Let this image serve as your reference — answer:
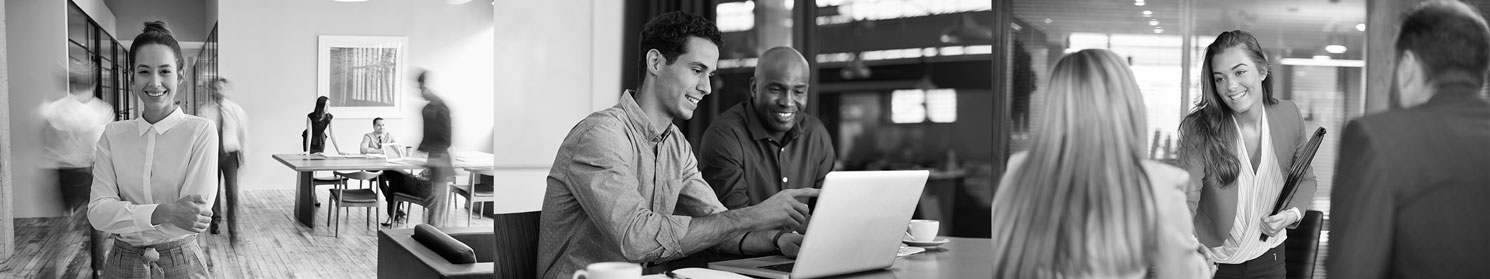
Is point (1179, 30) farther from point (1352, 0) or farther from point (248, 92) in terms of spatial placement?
point (248, 92)

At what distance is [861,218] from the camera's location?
6.18ft

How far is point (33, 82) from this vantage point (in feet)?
14.8

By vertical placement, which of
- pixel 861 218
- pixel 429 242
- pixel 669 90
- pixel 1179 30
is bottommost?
pixel 429 242

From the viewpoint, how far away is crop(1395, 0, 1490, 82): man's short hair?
198 cm

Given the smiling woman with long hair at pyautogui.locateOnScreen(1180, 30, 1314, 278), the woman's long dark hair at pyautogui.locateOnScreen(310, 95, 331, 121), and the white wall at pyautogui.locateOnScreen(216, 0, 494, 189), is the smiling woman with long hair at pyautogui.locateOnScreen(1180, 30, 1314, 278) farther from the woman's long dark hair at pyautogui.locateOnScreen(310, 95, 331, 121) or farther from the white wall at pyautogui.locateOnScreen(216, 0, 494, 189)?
the woman's long dark hair at pyautogui.locateOnScreen(310, 95, 331, 121)

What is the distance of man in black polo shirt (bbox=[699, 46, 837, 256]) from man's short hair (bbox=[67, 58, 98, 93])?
8.33ft

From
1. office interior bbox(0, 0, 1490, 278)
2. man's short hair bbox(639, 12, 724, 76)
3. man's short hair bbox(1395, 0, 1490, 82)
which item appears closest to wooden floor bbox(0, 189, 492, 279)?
office interior bbox(0, 0, 1490, 278)

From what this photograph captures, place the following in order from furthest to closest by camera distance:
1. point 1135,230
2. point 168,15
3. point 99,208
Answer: point 168,15 < point 99,208 < point 1135,230

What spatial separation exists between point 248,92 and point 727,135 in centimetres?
239

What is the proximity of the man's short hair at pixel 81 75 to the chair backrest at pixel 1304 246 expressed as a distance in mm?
4305

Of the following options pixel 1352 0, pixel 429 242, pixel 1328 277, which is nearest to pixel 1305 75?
pixel 1352 0

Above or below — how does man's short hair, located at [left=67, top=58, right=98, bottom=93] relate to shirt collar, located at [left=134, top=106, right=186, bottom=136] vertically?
above

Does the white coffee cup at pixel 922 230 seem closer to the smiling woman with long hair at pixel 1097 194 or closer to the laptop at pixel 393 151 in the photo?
the smiling woman with long hair at pixel 1097 194

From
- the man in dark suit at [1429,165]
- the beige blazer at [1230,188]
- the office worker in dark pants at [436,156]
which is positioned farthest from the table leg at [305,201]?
the man in dark suit at [1429,165]
